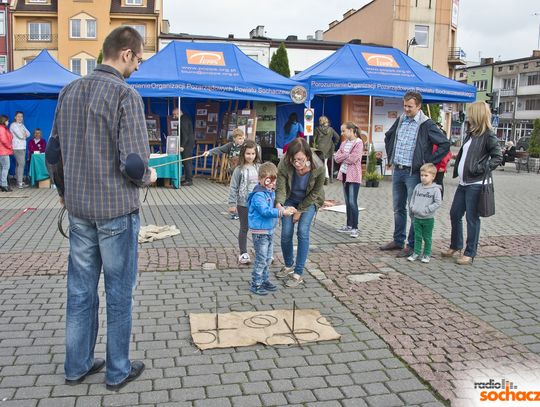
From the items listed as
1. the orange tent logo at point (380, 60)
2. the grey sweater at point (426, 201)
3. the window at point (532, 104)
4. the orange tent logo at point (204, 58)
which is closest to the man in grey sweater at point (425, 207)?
the grey sweater at point (426, 201)

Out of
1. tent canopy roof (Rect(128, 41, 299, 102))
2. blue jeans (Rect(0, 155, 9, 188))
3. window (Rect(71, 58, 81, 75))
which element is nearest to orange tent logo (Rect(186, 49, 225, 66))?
tent canopy roof (Rect(128, 41, 299, 102))

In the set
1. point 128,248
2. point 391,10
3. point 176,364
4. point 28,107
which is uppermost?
point 391,10

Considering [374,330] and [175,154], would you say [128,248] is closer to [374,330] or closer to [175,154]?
[374,330]

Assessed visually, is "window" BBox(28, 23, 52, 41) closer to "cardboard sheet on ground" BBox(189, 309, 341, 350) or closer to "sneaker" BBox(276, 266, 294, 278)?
"sneaker" BBox(276, 266, 294, 278)

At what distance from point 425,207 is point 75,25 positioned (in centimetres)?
4693

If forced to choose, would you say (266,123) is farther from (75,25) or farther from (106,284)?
(75,25)

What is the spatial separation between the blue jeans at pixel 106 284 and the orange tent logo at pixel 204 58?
11.9 meters

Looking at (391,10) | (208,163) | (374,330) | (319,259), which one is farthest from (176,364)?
(391,10)

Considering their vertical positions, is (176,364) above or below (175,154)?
below

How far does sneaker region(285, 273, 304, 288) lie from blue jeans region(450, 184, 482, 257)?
2323mm

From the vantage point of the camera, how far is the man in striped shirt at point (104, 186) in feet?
10.6

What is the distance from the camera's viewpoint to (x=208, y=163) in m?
17.7

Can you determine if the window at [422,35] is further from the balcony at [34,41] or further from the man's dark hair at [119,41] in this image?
the man's dark hair at [119,41]

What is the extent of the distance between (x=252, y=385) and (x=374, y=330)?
140cm
